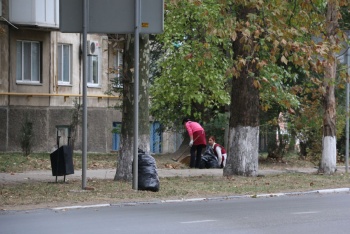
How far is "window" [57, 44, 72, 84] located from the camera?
3862 centimetres

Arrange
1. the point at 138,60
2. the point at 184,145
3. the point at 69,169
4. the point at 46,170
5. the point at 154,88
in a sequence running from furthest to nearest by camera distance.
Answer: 1. the point at 184,145
2. the point at 154,88
3. the point at 46,170
4. the point at 69,169
5. the point at 138,60

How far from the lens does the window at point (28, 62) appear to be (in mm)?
36688

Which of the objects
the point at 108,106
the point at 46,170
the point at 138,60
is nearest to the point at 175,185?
the point at 138,60

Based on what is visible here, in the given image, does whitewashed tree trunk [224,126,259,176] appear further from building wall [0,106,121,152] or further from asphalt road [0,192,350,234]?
building wall [0,106,121,152]

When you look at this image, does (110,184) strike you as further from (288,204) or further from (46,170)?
(46,170)

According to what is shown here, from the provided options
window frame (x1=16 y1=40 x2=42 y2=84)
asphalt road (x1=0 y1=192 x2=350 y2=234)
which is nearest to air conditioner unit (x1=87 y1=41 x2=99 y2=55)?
window frame (x1=16 y1=40 x2=42 y2=84)

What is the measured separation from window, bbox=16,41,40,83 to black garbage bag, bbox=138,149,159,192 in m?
17.9

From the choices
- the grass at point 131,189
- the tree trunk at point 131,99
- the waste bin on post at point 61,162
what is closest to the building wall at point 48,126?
the grass at point 131,189

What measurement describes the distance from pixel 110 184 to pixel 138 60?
263 centimetres

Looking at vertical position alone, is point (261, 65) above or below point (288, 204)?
above

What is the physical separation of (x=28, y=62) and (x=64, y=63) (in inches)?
83.2

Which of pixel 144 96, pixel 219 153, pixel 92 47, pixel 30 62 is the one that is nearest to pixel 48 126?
pixel 30 62

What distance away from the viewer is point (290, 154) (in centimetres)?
3497

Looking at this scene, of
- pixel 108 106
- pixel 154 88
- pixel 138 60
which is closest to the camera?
pixel 138 60
